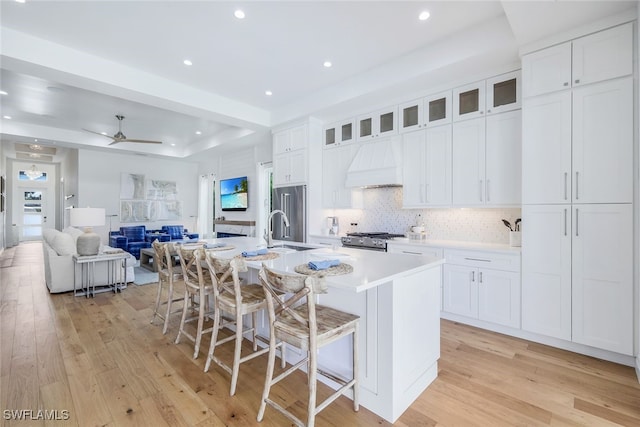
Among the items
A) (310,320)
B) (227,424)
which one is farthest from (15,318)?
(310,320)

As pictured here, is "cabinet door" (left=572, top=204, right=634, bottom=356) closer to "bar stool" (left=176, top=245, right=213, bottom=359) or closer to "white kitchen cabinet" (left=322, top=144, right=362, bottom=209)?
"white kitchen cabinet" (left=322, top=144, right=362, bottom=209)

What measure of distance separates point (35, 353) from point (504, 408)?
12.4ft

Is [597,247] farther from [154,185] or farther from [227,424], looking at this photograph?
[154,185]

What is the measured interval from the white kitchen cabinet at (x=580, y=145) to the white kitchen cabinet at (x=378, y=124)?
1.60 metres

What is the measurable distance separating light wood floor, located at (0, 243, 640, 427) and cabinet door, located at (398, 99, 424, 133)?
2522 millimetres

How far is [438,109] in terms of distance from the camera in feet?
12.0

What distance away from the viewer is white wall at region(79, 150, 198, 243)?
7688mm

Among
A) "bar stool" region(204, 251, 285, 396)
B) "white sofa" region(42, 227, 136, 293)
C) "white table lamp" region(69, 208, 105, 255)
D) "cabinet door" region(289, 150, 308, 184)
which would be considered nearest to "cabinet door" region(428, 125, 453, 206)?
"cabinet door" region(289, 150, 308, 184)

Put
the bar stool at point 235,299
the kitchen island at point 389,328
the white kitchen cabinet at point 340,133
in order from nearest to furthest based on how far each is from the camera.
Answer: the kitchen island at point 389,328, the bar stool at point 235,299, the white kitchen cabinet at point 340,133

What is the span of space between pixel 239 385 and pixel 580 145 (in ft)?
11.4

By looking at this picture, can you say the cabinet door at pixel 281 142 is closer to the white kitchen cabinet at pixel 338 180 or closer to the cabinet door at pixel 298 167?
the cabinet door at pixel 298 167

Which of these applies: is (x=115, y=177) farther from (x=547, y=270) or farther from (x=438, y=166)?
(x=547, y=270)

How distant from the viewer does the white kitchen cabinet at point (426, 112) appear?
3.58m

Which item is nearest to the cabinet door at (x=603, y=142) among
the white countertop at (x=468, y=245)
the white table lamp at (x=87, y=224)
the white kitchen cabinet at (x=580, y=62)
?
the white kitchen cabinet at (x=580, y=62)
